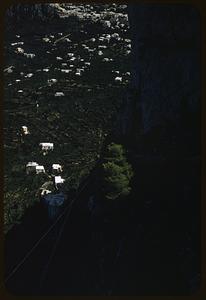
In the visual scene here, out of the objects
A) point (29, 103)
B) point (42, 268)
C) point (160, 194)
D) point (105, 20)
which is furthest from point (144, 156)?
point (105, 20)

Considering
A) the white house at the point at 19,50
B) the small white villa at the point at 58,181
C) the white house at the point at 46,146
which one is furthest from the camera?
the white house at the point at 19,50

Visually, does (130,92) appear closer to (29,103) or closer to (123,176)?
(123,176)

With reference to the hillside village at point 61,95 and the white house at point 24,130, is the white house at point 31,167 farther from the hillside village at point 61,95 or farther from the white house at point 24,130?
the white house at point 24,130

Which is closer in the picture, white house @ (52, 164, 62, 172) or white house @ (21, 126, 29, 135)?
white house @ (52, 164, 62, 172)

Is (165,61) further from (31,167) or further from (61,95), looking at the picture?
(61,95)

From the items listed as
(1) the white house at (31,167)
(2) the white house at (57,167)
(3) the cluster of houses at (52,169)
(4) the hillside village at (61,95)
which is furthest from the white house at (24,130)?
(2) the white house at (57,167)

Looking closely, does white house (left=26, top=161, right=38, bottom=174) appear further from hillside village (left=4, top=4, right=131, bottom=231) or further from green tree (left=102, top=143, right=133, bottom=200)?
green tree (left=102, top=143, right=133, bottom=200)

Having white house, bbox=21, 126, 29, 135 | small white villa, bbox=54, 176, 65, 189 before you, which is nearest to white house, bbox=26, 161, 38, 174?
small white villa, bbox=54, 176, 65, 189
